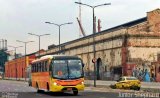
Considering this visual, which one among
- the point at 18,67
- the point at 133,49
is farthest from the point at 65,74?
the point at 18,67

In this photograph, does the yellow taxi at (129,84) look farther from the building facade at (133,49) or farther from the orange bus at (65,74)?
the building facade at (133,49)

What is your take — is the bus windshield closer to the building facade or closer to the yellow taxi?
the yellow taxi

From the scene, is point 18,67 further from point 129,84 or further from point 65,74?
point 65,74

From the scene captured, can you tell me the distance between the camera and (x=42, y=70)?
3969 cm

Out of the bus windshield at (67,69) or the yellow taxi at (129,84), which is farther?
the yellow taxi at (129,84)

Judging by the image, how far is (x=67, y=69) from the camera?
117ft

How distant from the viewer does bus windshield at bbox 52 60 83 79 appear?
35.7m

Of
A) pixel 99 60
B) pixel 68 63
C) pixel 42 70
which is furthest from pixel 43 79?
pixel 99 60

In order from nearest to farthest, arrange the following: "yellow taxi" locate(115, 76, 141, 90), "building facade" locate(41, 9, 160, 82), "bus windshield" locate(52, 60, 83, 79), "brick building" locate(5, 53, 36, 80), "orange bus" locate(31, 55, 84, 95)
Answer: "orange bus" locate(31, 55, 84, 95)
"bus windshield" locate(52, 60, 83, 79)
"yellow taxi" locate(115, 76, 141, 90)
"building facade" locate(41, 9, 160, 82)
"brick building" locate(5, 53, 36, 80)

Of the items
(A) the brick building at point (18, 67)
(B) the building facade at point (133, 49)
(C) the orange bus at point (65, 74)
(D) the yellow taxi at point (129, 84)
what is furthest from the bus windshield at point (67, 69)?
(A) the brick building at point (18, 67)

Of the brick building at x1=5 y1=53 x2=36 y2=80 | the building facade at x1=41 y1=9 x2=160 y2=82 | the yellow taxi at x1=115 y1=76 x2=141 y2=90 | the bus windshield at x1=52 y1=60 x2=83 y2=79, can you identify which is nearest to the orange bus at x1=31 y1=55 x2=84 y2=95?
the bus windshield at x1=52 y1=60 x2=83 y2=79

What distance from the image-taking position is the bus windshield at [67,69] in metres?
35.7

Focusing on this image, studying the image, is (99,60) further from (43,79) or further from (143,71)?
(43,79)

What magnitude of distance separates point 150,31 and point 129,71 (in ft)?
28.2
